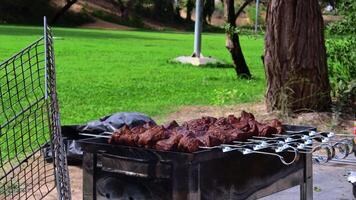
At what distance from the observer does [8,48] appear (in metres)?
25.3

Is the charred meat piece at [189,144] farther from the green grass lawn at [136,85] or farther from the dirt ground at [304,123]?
the green grass lawn at [136,85]

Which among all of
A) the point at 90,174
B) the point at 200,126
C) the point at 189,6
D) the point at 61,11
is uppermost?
the point at 61,11

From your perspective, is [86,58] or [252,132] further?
[86,58]

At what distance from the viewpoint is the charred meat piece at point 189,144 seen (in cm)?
395

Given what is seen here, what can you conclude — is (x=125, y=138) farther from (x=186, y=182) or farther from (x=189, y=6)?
(x=189, y=6)

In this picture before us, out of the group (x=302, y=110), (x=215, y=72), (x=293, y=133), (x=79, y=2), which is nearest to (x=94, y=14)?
(x=79, y=2)

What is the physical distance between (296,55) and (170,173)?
22.0 ft

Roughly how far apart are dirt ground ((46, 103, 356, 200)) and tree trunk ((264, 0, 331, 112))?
0.95ft

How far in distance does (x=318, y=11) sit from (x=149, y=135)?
6735mm

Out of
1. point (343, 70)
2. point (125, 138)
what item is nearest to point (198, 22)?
point (343, 70)

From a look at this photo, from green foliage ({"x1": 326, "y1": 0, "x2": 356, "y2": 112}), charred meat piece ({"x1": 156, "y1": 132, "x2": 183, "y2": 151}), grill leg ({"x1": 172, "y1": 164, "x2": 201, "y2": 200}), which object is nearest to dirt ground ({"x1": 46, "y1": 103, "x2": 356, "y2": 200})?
green foliage ({"x1": 326, "y1": 0, "x2": 356, "y2": 112})

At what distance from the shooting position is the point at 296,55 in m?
10.2

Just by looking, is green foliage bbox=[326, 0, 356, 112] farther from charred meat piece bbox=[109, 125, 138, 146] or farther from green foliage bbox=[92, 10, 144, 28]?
green foliage bbox=[92, 10, 144, 28]

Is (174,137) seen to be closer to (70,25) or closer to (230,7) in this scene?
(230,7)
